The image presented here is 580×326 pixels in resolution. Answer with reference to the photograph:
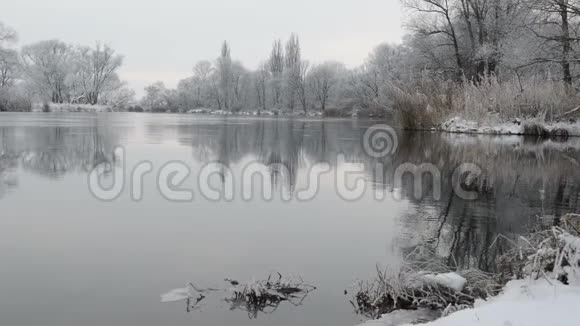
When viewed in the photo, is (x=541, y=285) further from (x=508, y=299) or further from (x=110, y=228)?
(x=110, y=228)

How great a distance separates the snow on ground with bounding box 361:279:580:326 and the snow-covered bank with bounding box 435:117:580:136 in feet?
66.6

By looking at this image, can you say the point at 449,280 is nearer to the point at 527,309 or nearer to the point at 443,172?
the point at 527,309

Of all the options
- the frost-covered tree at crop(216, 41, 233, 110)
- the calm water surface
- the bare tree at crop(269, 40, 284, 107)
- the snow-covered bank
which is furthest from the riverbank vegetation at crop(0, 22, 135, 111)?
the calm water surface

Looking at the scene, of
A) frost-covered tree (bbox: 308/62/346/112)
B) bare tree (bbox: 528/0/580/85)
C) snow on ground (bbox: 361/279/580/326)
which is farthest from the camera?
frost-covered tree (bbox: 308/62/346/112)

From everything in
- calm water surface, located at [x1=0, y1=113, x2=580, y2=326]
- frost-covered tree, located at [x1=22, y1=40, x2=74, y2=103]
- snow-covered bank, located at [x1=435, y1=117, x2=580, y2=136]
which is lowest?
calm water surface, located at [x1=0, y1=113, x2=580, y2=326]

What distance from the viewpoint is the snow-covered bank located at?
69.2 ft

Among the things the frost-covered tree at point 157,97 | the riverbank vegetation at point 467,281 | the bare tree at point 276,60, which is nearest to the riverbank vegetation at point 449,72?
the bare tree at point 276,60

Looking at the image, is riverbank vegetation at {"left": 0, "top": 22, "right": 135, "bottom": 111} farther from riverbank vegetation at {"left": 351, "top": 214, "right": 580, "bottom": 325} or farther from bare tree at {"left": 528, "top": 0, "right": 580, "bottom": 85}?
riverbank vegetation at {"left": 351, "top": 214, "right": 580, "bottom": 325}

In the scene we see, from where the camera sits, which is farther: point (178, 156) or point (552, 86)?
point (552, 86)

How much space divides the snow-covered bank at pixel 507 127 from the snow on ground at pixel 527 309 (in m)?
20.3

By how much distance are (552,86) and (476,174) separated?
1377cm

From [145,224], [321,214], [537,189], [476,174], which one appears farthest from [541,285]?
[476,174]

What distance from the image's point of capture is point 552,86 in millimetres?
21141

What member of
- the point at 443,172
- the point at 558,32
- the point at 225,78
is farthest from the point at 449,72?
the point at 225,78
